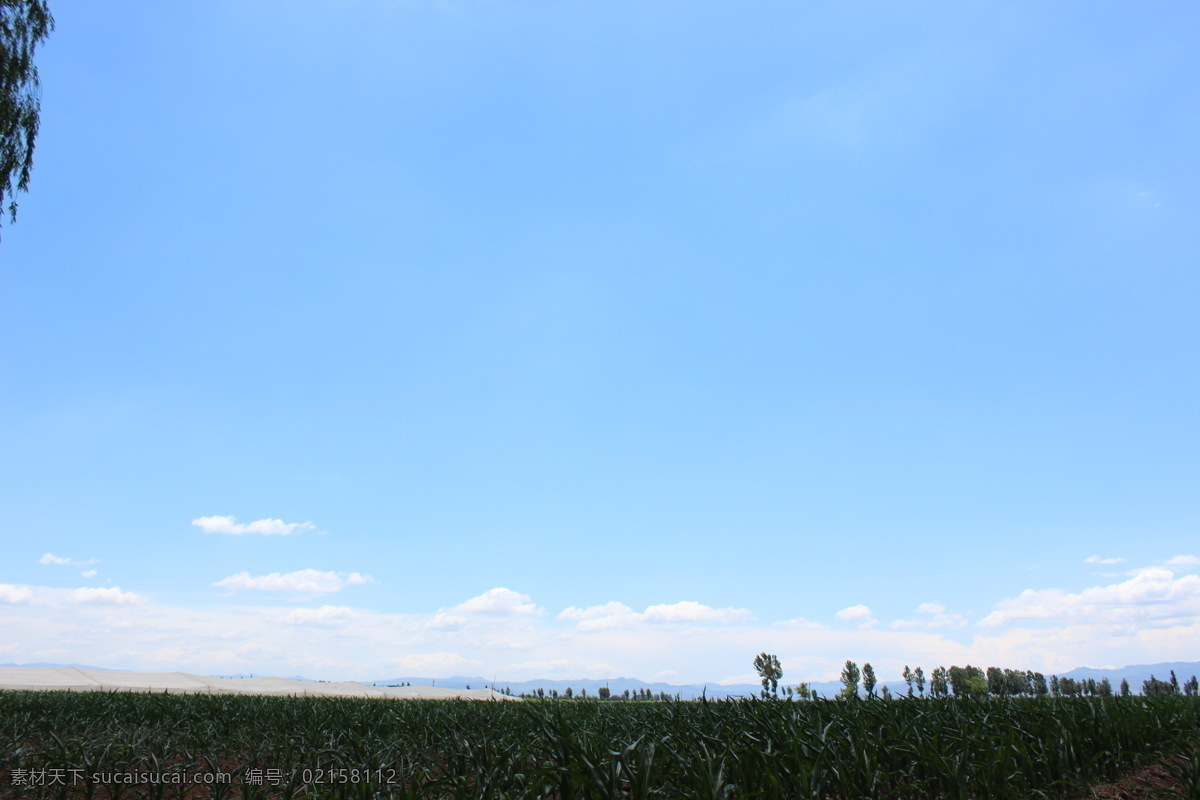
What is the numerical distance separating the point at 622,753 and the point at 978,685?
290ft

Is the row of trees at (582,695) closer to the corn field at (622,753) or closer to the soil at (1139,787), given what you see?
the corn field at (622,753)

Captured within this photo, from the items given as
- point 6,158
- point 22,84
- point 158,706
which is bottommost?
point 158,706

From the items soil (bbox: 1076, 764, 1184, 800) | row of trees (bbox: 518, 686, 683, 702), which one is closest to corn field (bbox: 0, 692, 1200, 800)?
soil (bbox: 1076, 764, 1184, 800)

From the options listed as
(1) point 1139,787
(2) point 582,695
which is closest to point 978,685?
(2) point 582,695

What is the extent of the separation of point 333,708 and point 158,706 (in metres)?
3.82

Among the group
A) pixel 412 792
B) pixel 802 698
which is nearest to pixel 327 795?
pixel 412 792

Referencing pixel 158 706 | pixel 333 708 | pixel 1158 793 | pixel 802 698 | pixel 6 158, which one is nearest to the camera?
pixel 1158 793

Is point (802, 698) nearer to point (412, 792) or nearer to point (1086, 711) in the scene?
point (1086, 711)

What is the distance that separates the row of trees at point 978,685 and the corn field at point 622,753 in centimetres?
66

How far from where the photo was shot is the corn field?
15.9ft

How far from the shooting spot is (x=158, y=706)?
12172 mm

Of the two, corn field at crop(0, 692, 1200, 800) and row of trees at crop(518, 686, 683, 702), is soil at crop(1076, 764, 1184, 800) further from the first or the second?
row of trees at crop(518, 686, 683, 702)

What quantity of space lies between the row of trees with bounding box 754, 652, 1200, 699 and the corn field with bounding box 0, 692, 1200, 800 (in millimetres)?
663

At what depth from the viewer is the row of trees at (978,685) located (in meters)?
10.1
